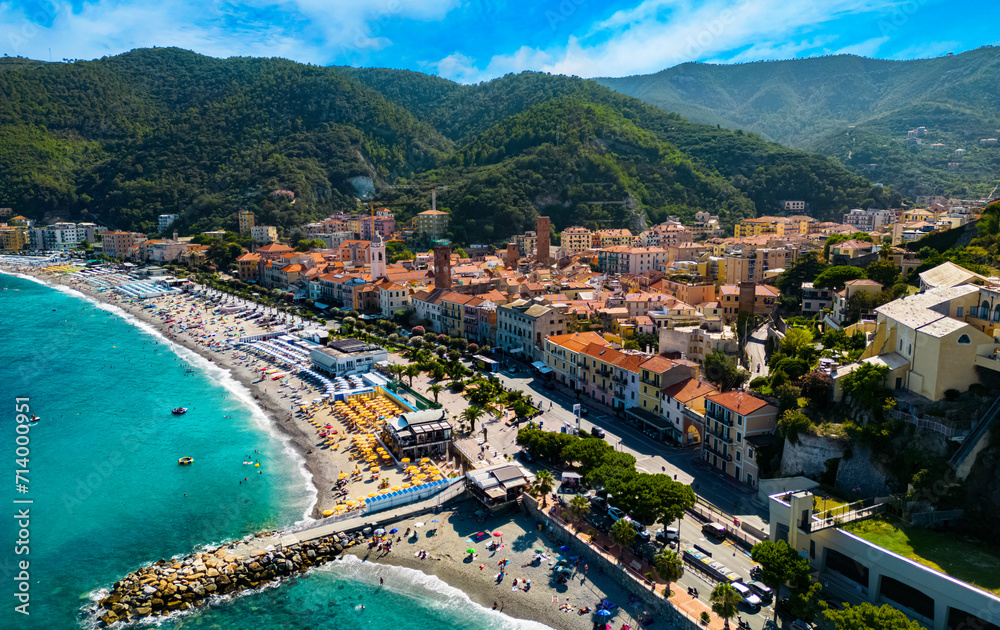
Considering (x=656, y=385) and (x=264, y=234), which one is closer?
(x=656, y=385)

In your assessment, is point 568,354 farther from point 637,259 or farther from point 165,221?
point 165,221

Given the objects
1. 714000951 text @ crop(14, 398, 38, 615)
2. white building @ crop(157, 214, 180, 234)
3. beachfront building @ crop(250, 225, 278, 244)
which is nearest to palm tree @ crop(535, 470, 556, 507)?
714000951 text @ crop(14, 398, 38, 615)

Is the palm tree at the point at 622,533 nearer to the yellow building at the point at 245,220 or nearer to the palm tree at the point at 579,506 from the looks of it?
the palm tree at the point at 579,506

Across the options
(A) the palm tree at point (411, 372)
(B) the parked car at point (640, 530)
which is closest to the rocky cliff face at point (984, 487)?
(B) the parked car at point (640, 530)

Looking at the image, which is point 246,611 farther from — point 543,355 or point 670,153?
point 670,153

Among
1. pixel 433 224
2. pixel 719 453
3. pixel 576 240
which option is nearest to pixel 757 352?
pixel 719 453

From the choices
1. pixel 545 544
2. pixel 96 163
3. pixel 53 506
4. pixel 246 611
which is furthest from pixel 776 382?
pixel 96 163
